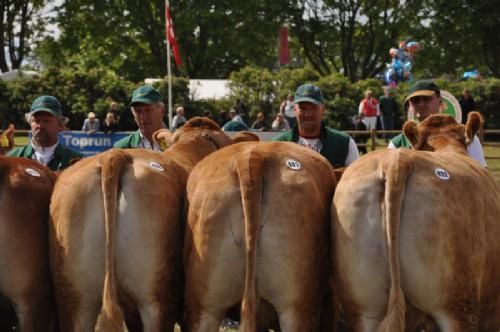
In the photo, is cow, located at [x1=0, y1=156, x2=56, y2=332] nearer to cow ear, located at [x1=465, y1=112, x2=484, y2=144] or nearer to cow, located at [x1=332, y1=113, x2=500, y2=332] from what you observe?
cow, located at [x1=332, y1=113, x2=500, y2=332]

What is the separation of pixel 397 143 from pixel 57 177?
3.01m

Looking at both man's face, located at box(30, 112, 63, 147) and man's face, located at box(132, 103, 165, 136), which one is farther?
man's face, located at box(132, 103, 165, 136)

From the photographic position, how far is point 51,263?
5668mm

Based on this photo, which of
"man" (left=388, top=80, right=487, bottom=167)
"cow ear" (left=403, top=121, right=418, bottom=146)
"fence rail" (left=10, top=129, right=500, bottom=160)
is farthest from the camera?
"fence rail" (left=10, top=129, right=500, bottom=160)

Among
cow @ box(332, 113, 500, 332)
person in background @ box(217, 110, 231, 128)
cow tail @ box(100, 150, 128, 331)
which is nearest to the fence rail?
person in background @ box(217, 110, 231, 128)

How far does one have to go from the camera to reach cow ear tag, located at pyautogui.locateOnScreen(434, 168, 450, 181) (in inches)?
208

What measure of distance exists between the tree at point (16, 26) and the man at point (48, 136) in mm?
41412

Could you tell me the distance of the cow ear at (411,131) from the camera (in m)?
6.83

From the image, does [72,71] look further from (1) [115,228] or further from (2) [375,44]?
(1) [115,228]

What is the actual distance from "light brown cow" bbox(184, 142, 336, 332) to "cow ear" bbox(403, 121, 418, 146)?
4.90 ft

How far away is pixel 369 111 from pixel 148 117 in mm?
22031

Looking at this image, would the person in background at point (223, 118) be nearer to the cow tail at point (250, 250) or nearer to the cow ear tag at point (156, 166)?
the cow ear tag at point (156, 166)

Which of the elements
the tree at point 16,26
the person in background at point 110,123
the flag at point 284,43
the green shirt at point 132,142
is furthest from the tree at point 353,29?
the green shirt at point 132,142

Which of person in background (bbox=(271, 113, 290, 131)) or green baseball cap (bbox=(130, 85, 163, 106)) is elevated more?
green baseball cap (bbox=(130, 85, 163, 106))
